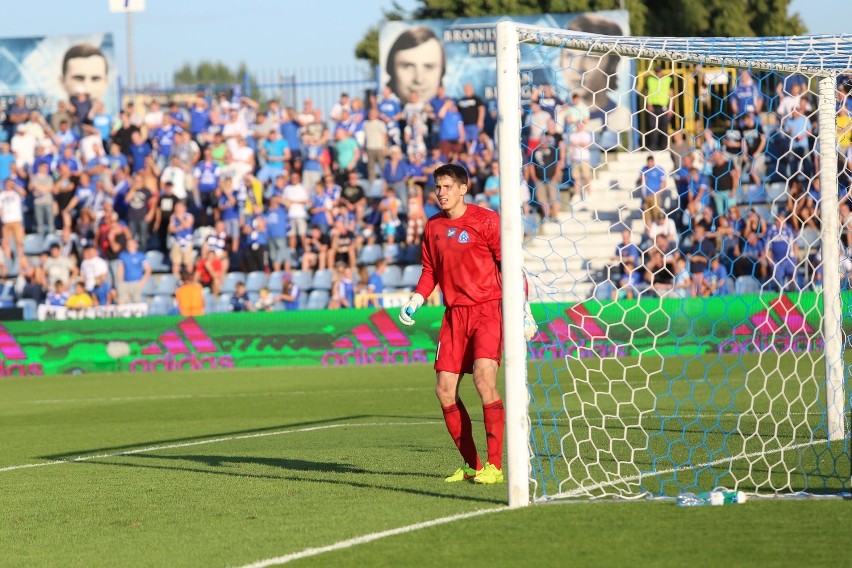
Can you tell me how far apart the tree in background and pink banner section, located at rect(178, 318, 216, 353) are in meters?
31.0

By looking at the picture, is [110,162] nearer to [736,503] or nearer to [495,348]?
[495,348]

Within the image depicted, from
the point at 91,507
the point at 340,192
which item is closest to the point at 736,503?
the point at 91,507

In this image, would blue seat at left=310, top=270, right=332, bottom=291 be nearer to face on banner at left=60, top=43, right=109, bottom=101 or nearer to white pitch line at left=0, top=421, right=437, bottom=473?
face on banner at left=60, top=43, right=109, bottom=101

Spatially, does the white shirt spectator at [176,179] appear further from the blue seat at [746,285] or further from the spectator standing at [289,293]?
the blue seat at [746,285]

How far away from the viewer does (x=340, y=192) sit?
2708 cm

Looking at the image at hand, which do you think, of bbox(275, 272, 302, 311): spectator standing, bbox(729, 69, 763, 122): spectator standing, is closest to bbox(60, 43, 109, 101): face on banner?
bbox(275, 272, 302, 311): spectator standing

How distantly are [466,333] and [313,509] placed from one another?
5.41 feet

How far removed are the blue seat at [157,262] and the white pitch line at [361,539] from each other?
67.3 feet

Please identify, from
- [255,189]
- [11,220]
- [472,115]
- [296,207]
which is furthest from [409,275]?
[11,220]

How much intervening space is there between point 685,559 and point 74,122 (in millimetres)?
26799

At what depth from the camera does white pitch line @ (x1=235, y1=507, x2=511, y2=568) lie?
6.20 metres

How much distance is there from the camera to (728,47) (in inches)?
343

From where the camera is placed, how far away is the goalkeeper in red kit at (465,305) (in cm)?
855

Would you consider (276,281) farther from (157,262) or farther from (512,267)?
(512,267)
